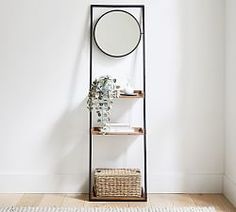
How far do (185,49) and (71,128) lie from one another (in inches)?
46.9

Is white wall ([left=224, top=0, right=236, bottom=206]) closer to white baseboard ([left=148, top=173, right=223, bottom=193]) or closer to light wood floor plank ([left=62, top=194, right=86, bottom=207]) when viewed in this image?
white baseboard ([left=148, top=173, right=223, bottom=193])

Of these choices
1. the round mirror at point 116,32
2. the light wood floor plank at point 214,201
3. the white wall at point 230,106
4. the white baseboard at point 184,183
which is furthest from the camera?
the white baseboard at point 184,183

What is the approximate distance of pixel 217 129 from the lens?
3.75 meters

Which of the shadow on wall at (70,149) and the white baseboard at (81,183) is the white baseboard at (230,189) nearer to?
the white baseboard at (81,183)

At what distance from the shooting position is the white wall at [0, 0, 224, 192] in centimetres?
369

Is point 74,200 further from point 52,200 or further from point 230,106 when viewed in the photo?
point 230,106

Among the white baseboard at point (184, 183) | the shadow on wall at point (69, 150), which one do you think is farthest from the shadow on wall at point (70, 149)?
the white baseboard at point (184, 183)

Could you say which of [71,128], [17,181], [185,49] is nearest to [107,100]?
[71,128]

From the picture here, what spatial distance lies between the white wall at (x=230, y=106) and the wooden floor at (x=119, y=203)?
0.13 m

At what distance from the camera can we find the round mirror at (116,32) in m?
3.65

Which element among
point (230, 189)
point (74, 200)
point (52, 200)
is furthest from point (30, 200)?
point (230, 189)

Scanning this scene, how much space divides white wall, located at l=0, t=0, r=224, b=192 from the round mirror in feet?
0.40

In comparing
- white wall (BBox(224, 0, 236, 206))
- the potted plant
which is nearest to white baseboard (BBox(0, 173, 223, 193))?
white wall (BBox(224, 0, 236, 206))

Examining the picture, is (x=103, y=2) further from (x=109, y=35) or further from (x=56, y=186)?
(x=56, y=186)
